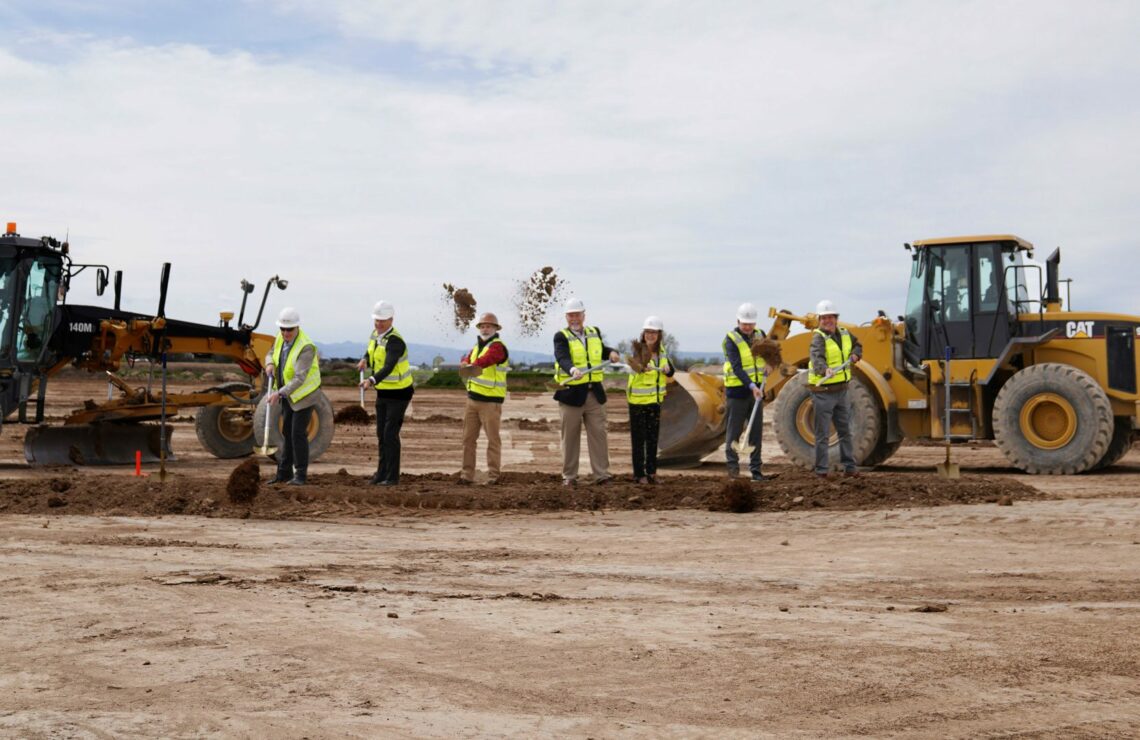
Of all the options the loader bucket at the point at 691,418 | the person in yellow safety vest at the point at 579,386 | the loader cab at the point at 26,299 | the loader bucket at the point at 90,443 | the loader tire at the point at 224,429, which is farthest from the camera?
the loader tire at the point at 224,429

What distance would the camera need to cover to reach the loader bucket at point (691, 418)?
16828 millimetres

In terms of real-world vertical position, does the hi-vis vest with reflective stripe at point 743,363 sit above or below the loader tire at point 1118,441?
above

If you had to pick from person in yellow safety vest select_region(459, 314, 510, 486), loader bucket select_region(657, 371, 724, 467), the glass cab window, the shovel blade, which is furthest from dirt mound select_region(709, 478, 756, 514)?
the glass cab window

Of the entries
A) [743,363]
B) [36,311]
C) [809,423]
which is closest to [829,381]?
[743,363]

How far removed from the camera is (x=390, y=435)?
1341cm

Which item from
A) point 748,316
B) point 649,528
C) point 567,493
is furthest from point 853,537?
point 748,316

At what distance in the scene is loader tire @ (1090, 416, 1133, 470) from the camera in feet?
51.5

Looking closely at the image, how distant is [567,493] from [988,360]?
623cm

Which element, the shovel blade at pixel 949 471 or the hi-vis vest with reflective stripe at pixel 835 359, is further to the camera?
the shovel blade at pixel 949 471

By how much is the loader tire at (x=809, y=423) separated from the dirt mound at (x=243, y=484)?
693cm

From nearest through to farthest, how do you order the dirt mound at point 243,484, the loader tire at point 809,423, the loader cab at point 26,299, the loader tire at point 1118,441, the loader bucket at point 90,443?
the dirt mound at point 243,484 → the loader tire at point 1118,441 → the loader cab at point 26,299 → the loader tire at point 809,423 → the loader bucket at point 90,443

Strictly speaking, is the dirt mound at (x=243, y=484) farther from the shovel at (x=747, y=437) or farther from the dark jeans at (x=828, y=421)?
the dark jeans at (x=828, y=421)

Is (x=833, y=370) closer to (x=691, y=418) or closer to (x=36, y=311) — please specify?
(x=691, y=418)

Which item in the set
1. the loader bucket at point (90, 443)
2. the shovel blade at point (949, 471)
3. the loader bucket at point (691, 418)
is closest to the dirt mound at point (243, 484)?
the loader bucket at point (90, 443)
